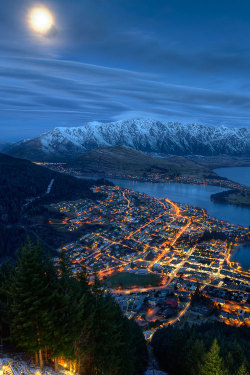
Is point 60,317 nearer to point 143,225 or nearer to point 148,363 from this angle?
point 148,363

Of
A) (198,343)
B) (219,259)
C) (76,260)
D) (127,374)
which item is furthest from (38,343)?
(219,259)

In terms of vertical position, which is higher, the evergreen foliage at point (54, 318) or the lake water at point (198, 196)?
the evergreen foliage at point (54, 318)

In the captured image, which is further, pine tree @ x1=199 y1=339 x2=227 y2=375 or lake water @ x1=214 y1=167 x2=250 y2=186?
lake water @ x1=214 y1=167 x2=250 y2=186

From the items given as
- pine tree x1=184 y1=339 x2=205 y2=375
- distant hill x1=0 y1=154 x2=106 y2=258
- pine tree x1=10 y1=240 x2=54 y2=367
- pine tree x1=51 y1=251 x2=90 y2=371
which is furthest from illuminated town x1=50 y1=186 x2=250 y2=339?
pine tree x1=184 y1=339 x2=205 y2=375

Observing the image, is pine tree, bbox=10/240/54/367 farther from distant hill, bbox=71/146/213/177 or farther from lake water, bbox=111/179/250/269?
distant hill, bbox=71/146/213/177

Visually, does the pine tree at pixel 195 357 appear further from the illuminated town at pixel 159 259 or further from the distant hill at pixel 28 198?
the distant hill at pixel 28 198

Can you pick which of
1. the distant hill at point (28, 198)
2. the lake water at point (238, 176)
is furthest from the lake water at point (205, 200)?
the distant hill at point (28, 198)
